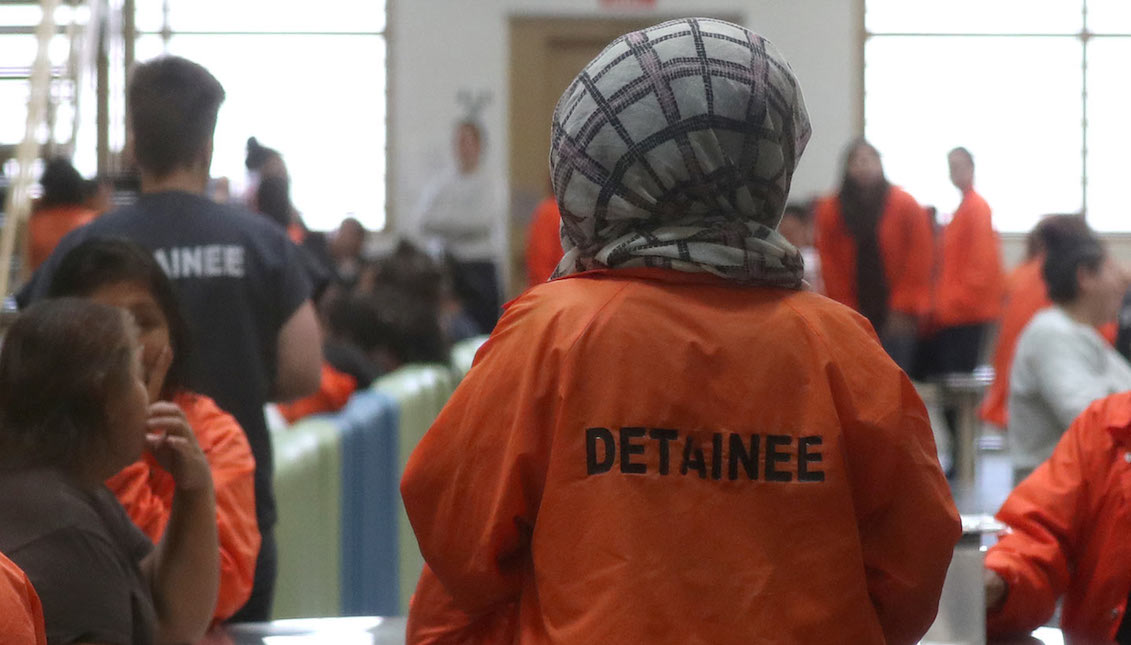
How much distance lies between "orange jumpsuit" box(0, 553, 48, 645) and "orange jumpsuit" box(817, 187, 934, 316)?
18.4ft

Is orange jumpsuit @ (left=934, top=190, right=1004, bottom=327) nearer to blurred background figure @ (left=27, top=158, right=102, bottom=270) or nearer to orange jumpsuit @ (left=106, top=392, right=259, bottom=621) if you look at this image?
blurred background figure @ (left=27, top=158, right=102, bottom=270)

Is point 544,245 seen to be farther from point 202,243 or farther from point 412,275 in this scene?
point 202,243

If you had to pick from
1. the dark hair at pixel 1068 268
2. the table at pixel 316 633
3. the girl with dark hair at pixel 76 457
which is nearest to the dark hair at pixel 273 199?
the dark hair at pixel 1068 268

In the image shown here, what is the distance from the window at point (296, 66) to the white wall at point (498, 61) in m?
0.22

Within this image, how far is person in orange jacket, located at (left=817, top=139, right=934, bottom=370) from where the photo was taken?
6.45m

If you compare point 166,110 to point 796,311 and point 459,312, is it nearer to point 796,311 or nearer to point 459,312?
point 796,311

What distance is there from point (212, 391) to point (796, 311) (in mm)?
1574

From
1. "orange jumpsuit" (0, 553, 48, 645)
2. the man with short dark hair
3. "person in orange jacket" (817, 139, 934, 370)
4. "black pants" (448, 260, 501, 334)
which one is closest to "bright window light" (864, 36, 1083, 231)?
"black pants" (448, 260, 501, 334)

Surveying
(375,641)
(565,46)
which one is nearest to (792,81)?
(375,641)

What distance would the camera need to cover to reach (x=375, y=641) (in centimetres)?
161

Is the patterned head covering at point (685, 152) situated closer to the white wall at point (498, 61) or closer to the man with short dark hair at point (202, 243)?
the man with short dark hair at point (202, 243)

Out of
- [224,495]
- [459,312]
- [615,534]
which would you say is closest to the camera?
[615,534]

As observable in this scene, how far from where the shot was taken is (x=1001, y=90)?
Answer: 35.3 ft

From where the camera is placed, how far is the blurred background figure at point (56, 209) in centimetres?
564
